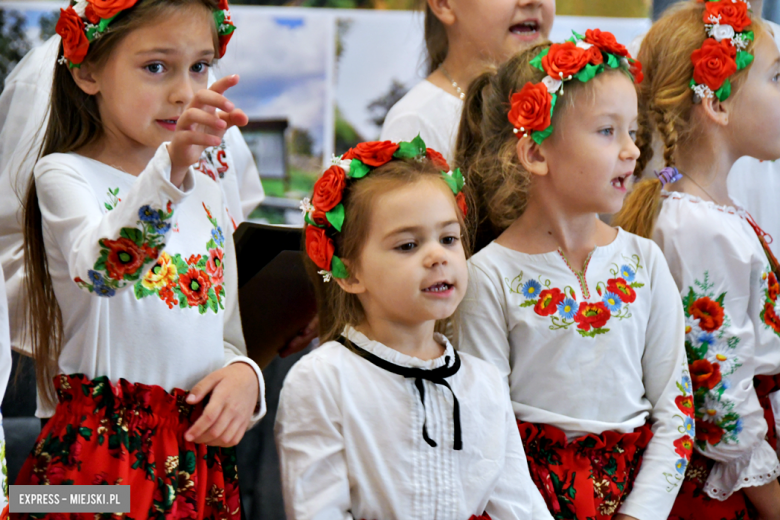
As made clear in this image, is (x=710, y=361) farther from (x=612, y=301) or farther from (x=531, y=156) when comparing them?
(x=531, y=156)

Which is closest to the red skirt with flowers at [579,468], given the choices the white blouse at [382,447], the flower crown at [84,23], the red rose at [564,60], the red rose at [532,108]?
the white blouse at [382,447]

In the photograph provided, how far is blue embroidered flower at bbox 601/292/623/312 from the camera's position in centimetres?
175

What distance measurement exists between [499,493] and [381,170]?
0.66m

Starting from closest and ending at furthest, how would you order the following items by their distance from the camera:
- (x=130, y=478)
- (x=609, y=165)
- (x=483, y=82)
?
(x=130, y=478)
(x=609, y=165)
(x=483, y=82)

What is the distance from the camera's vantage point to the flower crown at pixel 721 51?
78.0 inches

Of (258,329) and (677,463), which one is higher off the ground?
(258,329)

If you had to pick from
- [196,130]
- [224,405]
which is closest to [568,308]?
[224,405]

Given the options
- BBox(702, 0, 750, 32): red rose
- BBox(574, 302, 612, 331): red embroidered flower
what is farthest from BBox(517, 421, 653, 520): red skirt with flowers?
BBox(702, 0, 750, 32): red rose

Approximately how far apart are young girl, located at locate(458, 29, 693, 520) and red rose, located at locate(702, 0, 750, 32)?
1.21 feet

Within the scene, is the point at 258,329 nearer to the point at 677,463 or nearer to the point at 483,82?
the point at 483,82

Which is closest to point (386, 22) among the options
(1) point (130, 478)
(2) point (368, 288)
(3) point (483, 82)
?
(3) point (483, 82)

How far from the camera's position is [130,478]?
57.3 inches

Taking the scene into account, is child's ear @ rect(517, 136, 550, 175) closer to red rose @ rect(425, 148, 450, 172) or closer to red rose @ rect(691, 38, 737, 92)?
red rose @ rect(425, 148, 450, 172)

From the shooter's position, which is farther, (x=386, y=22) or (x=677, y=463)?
(x=386, y=22)
